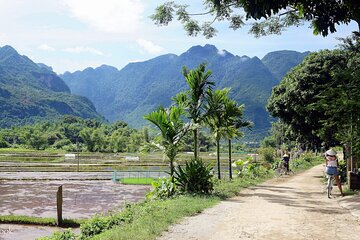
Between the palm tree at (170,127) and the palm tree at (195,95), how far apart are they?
1537 mm

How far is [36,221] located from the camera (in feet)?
62.8

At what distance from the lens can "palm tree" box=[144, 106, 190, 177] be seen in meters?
14.2

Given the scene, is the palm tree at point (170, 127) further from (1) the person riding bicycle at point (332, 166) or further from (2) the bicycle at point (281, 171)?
(2) the bicycle at point (281, 171)

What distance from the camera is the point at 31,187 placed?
34.2m

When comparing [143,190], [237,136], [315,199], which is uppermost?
[237,136]

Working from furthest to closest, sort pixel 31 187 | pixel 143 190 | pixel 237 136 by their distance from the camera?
pixel 31 187 → pixel 143 190 → pixel 237 136

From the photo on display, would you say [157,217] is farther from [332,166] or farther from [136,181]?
[136,181]

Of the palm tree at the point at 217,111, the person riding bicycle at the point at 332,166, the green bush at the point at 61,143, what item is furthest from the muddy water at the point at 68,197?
the green bush at the point at 61,143

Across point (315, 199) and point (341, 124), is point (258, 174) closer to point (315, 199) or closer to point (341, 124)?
point (315, 199)

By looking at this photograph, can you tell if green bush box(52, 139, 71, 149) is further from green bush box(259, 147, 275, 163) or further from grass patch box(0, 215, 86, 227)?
grass patch box(0, 215, 86, 227)

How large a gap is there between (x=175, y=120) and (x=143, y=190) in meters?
18.6

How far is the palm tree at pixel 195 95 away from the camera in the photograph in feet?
52.8

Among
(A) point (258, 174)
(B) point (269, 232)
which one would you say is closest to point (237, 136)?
(A) point (258, 174)

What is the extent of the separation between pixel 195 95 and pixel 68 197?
51.4ft
